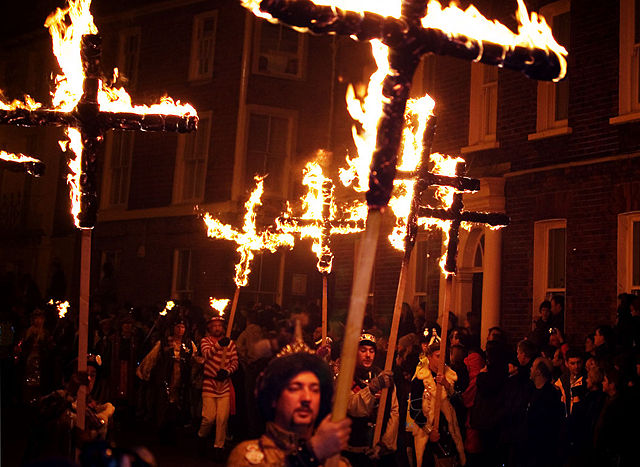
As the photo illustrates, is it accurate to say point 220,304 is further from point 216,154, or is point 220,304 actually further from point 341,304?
point 216,154

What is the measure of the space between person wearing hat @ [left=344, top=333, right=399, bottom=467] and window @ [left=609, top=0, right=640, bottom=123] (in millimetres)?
7755

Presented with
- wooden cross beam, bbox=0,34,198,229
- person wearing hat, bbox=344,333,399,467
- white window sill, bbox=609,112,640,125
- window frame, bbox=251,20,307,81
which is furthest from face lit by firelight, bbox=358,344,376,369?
window frame, bbox=251,20,307,81

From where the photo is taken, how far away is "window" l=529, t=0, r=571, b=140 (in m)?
16.2

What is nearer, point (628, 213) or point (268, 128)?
point (628, 213)

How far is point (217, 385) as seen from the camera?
14.0 meters

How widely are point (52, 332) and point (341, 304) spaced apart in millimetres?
6471

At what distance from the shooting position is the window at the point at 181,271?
26562 millimetres

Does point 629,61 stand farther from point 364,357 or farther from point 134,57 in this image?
point 134,57

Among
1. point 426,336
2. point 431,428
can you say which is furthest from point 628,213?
point 431,428

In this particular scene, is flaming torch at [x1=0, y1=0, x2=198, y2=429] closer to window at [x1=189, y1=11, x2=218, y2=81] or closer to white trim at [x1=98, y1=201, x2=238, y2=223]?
white trim at [x1=98, y1=201, x2=238, y2=223]

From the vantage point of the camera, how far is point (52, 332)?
21594 millimetres

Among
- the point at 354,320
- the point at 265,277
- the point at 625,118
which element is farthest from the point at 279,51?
the point at 354,320

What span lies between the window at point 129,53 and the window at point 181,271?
5.72 m

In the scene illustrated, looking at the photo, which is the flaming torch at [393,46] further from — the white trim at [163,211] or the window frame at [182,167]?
the window frame at [182,167]
